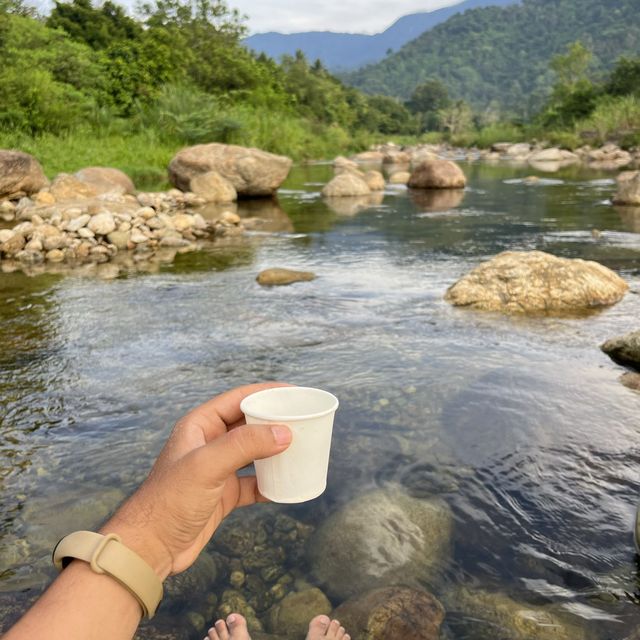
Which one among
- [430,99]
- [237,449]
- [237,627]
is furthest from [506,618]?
[430,99]

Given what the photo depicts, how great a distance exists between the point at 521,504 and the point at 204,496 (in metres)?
2.00

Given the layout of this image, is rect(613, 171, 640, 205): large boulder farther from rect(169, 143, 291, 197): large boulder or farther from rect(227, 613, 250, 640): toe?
rect(227, 613, 250, 640): toe

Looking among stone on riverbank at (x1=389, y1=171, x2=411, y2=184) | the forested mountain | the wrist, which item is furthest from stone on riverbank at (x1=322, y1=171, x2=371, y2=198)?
the forested mountain

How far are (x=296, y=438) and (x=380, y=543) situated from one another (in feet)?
4.52

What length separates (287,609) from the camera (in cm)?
231

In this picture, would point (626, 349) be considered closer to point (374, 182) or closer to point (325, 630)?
point (325, 630)

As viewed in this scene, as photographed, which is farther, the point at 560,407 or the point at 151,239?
the point at 151,239

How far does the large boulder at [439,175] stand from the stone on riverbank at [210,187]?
6791mm

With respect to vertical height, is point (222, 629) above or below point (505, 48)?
below

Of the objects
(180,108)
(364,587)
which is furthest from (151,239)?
(180,108)

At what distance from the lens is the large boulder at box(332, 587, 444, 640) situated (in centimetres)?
214

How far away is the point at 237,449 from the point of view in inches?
52.7

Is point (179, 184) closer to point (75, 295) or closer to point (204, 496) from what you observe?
point (75, 295)

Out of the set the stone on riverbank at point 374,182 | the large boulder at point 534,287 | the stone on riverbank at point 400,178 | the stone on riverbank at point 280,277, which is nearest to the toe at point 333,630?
the large boulder at point 534,287
